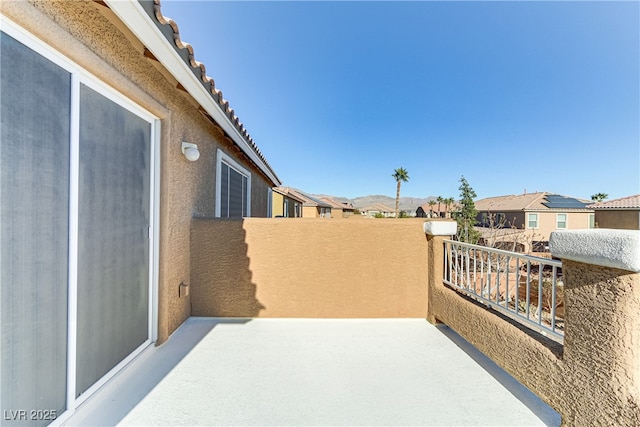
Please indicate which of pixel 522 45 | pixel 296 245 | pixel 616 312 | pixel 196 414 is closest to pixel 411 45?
pixel 522 45

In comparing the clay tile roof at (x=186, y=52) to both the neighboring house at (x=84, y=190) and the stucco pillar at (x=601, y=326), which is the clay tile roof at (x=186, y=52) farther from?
the stucco pillar at (x=601, y=326)

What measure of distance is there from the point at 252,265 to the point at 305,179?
60921 millimetres

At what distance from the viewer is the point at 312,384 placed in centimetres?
312

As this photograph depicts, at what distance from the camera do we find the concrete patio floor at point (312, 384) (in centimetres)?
262

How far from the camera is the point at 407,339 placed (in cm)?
429

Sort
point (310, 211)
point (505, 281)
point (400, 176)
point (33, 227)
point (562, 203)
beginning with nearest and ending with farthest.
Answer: point (33, 227) < point (505, 281) < point (562, 203) < point (310, 211) < point (400, 176)

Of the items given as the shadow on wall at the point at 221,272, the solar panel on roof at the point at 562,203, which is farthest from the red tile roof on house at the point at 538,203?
the shadow on wall at the point at 221,272

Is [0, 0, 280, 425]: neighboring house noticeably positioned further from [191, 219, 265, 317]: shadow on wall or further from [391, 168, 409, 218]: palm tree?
[391, 168, 409, 218]: palm tree

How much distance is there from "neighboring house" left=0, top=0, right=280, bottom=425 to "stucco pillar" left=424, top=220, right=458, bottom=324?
466cm

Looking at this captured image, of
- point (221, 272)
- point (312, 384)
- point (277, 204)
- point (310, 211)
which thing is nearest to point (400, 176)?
point (310, 211)

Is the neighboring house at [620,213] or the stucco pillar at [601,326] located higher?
the neighboring house at [620,213]

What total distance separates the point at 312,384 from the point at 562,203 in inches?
1754

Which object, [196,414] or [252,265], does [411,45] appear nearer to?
→ [252,265]

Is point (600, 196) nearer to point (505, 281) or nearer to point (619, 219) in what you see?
Answer: point (619, 219)
